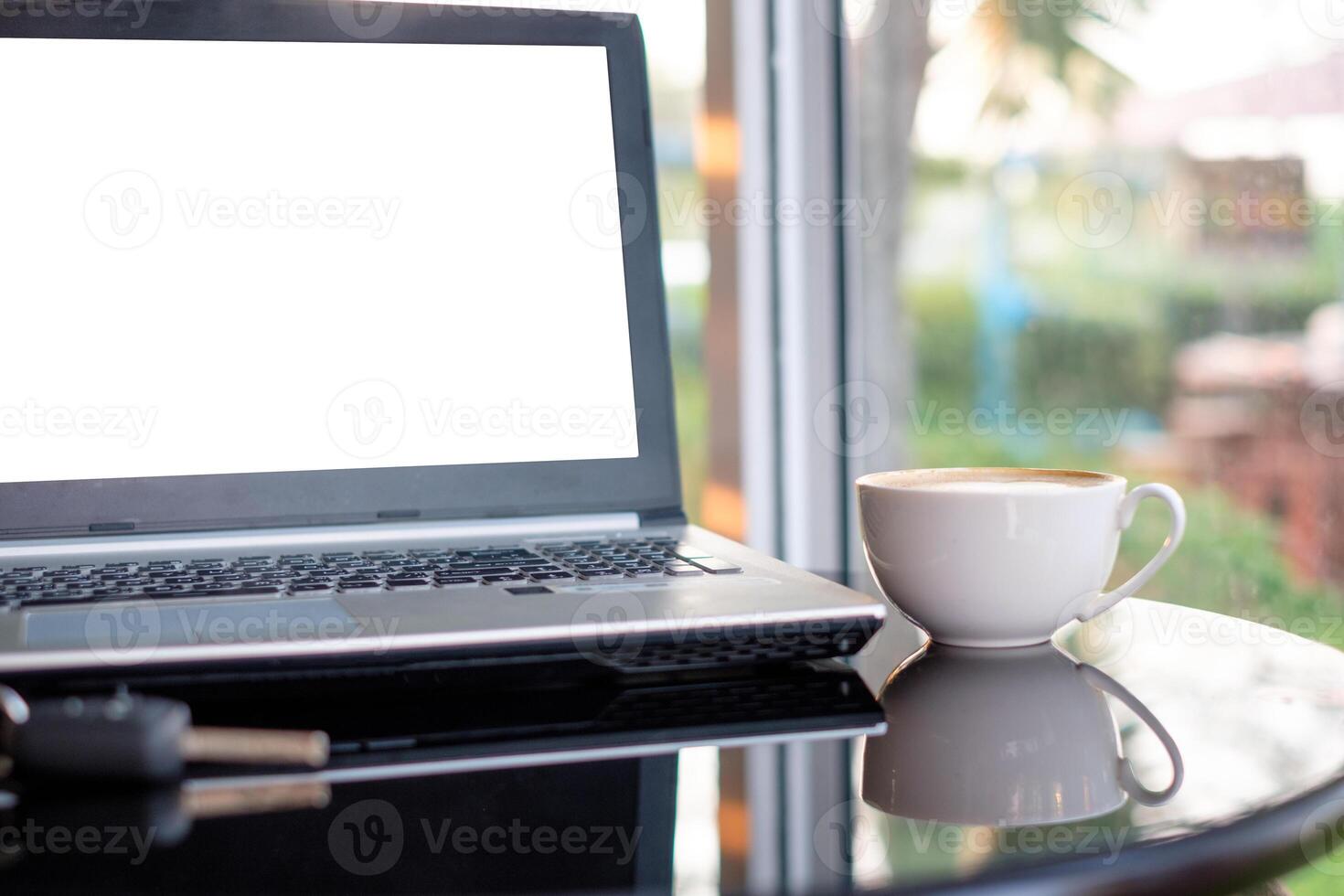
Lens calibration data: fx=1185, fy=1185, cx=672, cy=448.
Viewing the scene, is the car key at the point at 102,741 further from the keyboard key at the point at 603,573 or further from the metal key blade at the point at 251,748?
the keyboard key at the point at 603,573

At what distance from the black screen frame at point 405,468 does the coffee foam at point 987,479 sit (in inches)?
Result: 8.3

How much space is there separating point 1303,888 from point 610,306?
117 centimetres

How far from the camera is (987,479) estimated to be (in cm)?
75

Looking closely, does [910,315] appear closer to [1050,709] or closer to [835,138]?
A: [835,138]

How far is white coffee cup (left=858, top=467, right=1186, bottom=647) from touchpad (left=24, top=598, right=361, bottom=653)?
0.30 metres

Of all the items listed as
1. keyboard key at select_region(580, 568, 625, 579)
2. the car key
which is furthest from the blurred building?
the car key

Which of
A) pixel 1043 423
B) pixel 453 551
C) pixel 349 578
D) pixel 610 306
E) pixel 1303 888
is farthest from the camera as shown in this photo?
pixel 1043 423

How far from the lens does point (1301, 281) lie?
144cm

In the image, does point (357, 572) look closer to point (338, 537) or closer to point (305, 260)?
point (338, 537)

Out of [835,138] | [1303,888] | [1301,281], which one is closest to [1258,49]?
[1301,281]

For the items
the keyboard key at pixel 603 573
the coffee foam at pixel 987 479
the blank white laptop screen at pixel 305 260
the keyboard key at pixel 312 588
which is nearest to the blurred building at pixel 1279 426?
the coffee foam at pixel 987 479

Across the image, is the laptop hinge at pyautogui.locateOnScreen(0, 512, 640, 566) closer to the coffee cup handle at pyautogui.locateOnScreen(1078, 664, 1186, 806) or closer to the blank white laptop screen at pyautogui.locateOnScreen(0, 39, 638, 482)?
the blank white laptop screen at pyautogui.locateOnScreen(0, 39, 638, 482)

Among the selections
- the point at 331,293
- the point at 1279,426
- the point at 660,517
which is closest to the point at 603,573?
the point at 660,517

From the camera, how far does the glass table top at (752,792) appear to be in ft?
1.28
